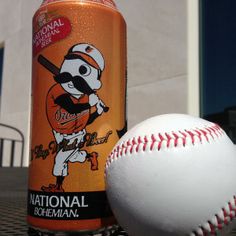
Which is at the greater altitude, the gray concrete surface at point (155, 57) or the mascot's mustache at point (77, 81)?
the gray concrete surface at point (155, 57)

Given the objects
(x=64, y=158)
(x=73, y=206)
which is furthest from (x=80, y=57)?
(x=73, y=206)

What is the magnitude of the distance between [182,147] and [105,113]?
22cm

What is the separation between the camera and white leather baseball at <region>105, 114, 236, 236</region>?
76 centimetres

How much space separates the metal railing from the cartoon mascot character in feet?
14.4

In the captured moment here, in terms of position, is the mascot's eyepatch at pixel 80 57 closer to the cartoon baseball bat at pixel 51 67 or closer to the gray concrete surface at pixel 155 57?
the cartoon baseball bat at pixel 51 67

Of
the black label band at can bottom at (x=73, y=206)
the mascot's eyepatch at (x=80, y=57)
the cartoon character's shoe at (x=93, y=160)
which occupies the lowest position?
the black label band at can bottom at (x=73, y=206)

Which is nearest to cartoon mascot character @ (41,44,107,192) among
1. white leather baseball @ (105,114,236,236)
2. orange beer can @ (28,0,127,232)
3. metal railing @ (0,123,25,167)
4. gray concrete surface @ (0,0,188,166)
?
orange beer can @ (28,0,127,232)

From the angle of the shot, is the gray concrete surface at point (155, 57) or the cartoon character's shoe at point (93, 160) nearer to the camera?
the cartoon character's shoe at point (93, 160)

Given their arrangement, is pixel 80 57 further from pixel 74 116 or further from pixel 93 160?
pixel 93 160

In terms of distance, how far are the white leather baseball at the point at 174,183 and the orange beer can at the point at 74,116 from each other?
9 cm

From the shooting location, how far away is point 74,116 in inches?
36.0

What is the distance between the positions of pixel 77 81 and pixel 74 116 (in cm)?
8

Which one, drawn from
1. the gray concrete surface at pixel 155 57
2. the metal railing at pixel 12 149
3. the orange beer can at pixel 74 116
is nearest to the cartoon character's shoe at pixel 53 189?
the orange beer can at pixel 74 116

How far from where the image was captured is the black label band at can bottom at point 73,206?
89cm
